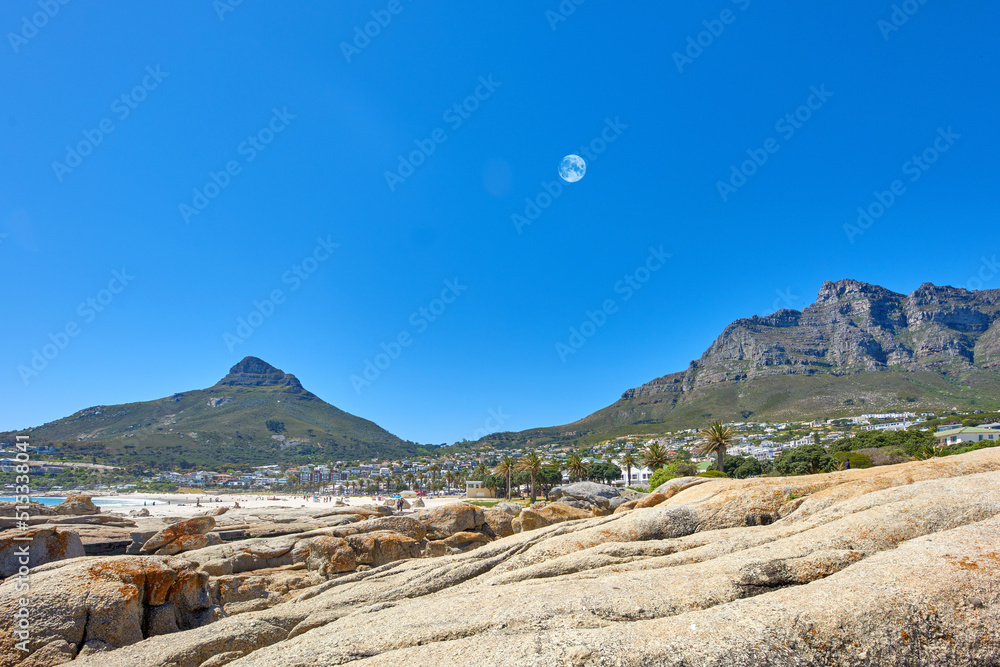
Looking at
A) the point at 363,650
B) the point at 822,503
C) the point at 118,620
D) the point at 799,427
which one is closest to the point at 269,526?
the point at 118,620

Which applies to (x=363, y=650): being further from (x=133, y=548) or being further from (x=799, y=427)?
(x=799, y=427)

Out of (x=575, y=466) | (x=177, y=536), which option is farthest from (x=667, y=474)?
(x=177, y=536)

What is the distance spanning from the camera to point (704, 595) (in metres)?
7.85

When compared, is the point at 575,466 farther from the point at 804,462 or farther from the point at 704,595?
the point at 704,595

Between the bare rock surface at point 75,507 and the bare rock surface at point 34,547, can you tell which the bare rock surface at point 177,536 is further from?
the bare rock surface at point 75,507

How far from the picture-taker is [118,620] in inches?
463

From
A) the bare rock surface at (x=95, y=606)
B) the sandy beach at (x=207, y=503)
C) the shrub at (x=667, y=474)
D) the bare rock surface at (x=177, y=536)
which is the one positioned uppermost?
the bare rock surface at (x=95, y=606)

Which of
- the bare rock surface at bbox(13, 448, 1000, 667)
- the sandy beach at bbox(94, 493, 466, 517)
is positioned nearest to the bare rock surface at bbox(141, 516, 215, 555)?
the bare rock surface at bbox(13, 448, 1000, 667)

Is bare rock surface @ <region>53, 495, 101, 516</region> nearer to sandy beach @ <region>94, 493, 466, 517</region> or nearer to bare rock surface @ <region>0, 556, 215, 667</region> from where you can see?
sandy beach @ <region>94, 493, 466, 517</region>

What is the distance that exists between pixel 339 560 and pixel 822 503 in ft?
64.7

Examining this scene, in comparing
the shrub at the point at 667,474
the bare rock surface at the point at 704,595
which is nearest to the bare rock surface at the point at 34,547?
the bare rock surface at the point at 704,595

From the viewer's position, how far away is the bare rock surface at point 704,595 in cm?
592

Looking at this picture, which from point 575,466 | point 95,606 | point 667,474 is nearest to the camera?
point 95,606

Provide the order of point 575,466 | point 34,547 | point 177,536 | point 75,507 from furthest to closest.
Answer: point 575,466
point 75,507
point 177,536
point 34,547
